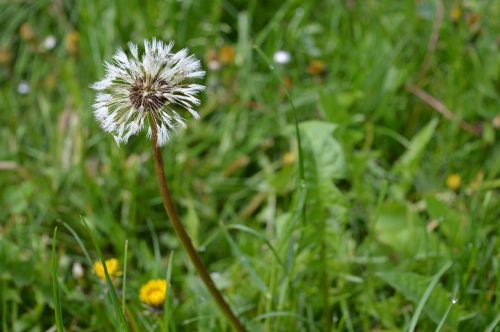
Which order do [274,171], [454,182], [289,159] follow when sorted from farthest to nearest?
[274,171] → [289,159] → [454,182]

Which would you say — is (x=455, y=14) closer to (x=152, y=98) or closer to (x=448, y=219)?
(x=448, y=219)

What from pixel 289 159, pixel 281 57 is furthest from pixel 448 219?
pixel 281 57

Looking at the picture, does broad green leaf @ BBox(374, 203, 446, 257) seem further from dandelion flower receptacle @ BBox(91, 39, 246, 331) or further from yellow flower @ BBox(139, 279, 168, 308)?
dandelion flower receptacle @ BBox(91, 39, 246, 331)

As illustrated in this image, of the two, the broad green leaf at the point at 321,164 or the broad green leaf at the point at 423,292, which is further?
the broad green leaf at the point at 321,164

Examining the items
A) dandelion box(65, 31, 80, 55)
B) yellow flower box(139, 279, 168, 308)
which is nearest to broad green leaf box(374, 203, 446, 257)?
yellow flower box(139, 279, 168, 308)

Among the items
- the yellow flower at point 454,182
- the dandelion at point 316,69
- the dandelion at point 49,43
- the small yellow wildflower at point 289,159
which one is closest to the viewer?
the yellow flower at point 454,182

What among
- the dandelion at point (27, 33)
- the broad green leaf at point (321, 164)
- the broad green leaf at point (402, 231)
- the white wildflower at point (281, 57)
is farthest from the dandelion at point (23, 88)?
the broad green leaf at point (402, 231)

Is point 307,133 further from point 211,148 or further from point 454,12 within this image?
point 454,12

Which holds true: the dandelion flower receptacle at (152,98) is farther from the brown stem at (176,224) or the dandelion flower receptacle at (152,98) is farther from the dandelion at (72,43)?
the dandelion at (72,43)
